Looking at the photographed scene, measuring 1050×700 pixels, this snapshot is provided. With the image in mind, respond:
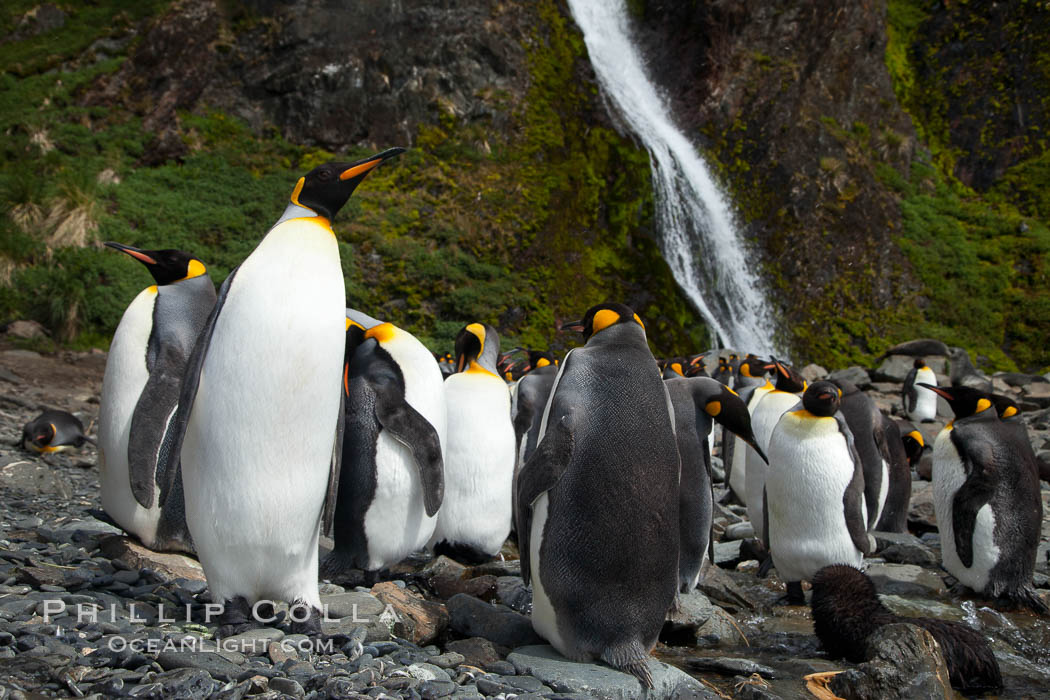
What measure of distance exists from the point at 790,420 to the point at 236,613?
432cm

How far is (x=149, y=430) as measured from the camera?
4.23m

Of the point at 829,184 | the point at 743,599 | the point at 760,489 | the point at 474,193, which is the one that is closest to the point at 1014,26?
the point at 829,184

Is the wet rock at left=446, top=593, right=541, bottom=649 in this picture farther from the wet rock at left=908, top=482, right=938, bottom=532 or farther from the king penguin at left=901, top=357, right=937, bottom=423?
the king penguin at left=901, top=357, right=937, bottom=423

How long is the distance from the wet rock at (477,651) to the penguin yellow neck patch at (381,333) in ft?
6.82

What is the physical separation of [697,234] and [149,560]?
53.5 ft

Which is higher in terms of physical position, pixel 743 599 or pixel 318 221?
pixel 318 221

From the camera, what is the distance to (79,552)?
4.15 meters

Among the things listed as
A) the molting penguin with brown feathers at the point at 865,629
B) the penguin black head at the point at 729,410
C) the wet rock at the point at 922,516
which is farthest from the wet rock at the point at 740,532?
the molting penguin with brown feathers at the point at 865,629

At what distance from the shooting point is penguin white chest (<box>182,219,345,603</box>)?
127 inches

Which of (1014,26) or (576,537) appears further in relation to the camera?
(1014,26)

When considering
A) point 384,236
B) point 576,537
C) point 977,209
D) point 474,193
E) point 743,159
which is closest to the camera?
point 576,537

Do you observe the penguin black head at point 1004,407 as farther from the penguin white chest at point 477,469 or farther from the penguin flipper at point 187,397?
the penguin flipper at point 187,397

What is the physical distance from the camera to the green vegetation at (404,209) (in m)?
15.9

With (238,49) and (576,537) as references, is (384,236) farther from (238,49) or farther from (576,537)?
(576,537)
